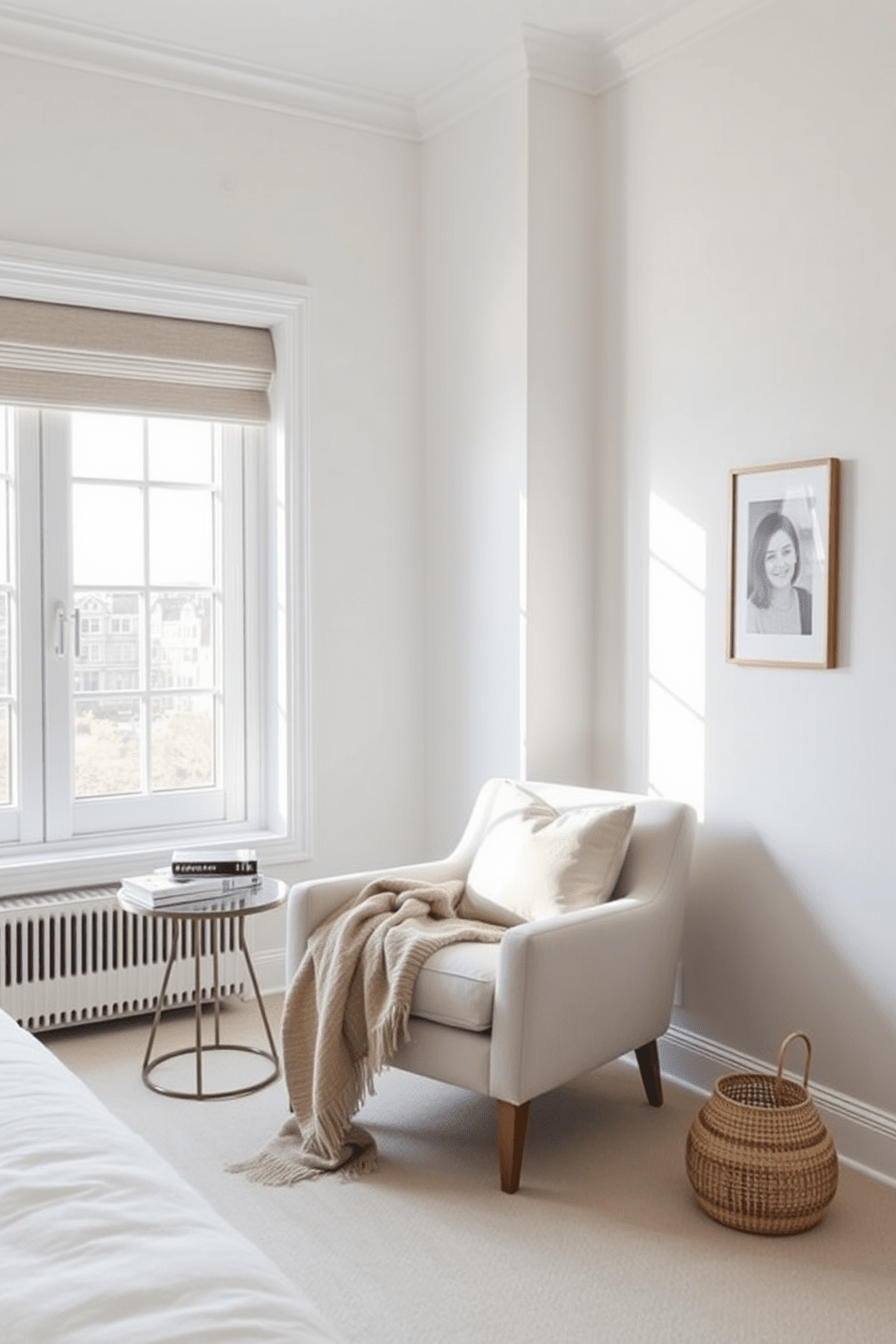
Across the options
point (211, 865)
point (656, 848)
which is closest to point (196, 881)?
point (211, 865)

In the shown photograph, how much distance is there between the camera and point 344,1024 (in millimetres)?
3049

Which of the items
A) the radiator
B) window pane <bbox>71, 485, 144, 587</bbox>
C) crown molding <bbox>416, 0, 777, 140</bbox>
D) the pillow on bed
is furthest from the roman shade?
the pillow on bed

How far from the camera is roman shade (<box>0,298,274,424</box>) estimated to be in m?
3.81

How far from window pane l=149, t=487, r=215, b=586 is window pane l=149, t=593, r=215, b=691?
2.6 inches

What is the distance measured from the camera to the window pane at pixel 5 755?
394 cm

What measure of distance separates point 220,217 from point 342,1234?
299 cm

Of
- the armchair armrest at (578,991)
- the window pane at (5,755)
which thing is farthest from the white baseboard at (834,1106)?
the window pane at (5,755)

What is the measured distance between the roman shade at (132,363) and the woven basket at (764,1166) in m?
2.67

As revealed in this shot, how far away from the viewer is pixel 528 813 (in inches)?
135

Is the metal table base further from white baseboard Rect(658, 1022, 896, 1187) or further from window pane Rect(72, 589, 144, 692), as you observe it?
white baseboard Rect(658, 1022, 896, 1187)

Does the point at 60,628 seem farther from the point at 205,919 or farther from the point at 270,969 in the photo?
the point at 270,969

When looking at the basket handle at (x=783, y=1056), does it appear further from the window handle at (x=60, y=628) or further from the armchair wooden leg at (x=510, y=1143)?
the window handle at (x=60, y=628)

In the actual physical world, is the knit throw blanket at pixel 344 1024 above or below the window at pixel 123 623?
below

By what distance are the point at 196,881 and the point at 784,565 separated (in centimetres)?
174
